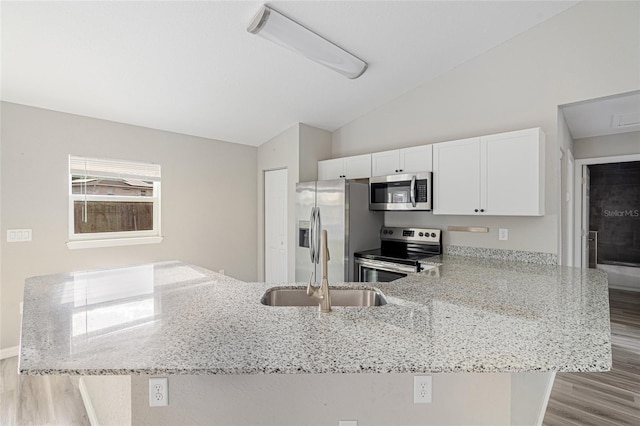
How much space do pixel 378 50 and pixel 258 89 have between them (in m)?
1.27

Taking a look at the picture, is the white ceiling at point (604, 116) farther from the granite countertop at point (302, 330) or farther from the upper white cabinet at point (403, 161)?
the granite countertop at point (302, 330)

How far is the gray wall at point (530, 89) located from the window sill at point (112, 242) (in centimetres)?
300

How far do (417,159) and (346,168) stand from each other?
37.5 inches

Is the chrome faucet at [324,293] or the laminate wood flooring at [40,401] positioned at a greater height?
the chrome faucet at [324,293]

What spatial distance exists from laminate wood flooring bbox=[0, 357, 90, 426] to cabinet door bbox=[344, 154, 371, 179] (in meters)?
3.28

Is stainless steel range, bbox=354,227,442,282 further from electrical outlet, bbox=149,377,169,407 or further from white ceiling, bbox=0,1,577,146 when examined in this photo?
electrical outlet, bbox=149,377,169,407

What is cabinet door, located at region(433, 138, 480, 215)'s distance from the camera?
3.06 m

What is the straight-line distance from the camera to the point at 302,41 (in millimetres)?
2633

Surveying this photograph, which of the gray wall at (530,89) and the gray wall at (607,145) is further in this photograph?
the gray wall at (607,145)

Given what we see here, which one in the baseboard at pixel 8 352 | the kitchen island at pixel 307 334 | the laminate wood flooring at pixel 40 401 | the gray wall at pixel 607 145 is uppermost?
the gray wall at pixel 607 145

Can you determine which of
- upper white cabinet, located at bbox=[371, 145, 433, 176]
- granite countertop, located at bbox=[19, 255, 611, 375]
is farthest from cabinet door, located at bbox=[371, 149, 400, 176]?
granite countertop, located at bbox=[19, 255, 611, 375]

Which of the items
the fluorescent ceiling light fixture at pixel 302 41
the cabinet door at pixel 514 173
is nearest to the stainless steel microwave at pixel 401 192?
the cabinet door at pixel 514 173

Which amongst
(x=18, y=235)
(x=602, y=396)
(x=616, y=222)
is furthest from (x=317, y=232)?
(x=616, y=222)

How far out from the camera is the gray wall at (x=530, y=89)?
2.64 m
